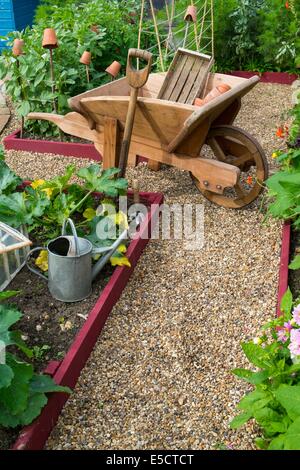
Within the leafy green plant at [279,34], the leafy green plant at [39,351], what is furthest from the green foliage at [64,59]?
the leafy green plant at [39,351]

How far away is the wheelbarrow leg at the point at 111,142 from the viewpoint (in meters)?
3.68

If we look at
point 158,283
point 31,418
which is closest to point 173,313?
point 158,283

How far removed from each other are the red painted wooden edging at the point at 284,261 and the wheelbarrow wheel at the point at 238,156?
41 centimetres

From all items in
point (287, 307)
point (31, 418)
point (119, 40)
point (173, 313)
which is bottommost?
point (173, 313)

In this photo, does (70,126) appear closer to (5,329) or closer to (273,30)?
(5,329)

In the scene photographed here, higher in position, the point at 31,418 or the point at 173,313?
the point at 31,418

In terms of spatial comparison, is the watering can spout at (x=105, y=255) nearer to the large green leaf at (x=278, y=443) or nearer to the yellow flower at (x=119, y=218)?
the yellow flower at (x=119, y=218)

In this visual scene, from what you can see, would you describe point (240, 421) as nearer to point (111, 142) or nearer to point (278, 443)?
point (278, 443)

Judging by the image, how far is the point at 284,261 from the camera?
3.06 meters

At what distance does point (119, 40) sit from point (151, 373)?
4143 millimetres

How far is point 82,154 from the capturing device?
4.57 m

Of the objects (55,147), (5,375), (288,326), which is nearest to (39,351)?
(5,375)

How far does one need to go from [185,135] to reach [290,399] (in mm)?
2068
